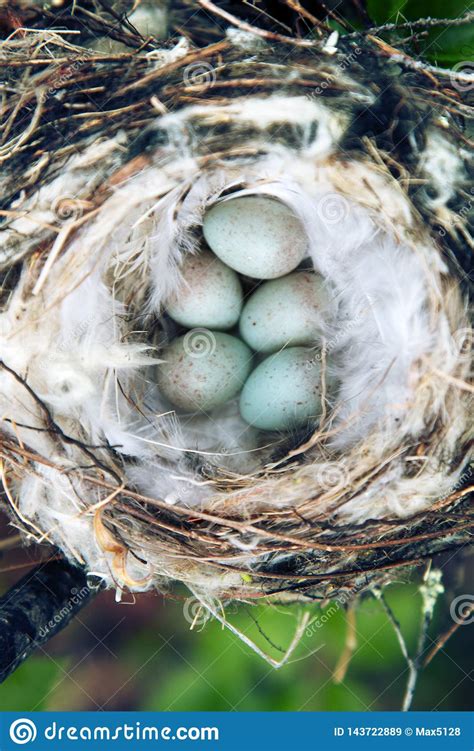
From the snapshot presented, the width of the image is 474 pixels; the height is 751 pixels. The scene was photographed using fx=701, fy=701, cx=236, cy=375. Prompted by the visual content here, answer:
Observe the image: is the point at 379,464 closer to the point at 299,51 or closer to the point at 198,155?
the point at 198,155

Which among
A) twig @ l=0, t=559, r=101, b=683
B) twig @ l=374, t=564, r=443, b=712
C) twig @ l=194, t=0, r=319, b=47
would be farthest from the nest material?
twig @ l=374, t=564, r=443, b=712

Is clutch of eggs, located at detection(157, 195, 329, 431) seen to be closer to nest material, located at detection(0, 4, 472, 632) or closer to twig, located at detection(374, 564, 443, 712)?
nest material, located at detection(0, 4, 472, 632)

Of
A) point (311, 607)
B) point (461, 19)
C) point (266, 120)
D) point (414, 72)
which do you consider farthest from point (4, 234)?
point (311, 607)

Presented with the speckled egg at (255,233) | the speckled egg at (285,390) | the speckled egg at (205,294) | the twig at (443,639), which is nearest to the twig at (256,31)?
the speckled egg at (255,233)

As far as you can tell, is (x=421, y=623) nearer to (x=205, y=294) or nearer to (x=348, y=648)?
(x=348, y=648)

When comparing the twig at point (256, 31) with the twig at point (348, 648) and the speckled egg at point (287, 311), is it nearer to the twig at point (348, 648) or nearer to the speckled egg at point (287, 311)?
the speckled egg at point (287, 311)

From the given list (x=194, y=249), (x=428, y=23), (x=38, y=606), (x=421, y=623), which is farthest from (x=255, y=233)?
(x=421, y=623)
